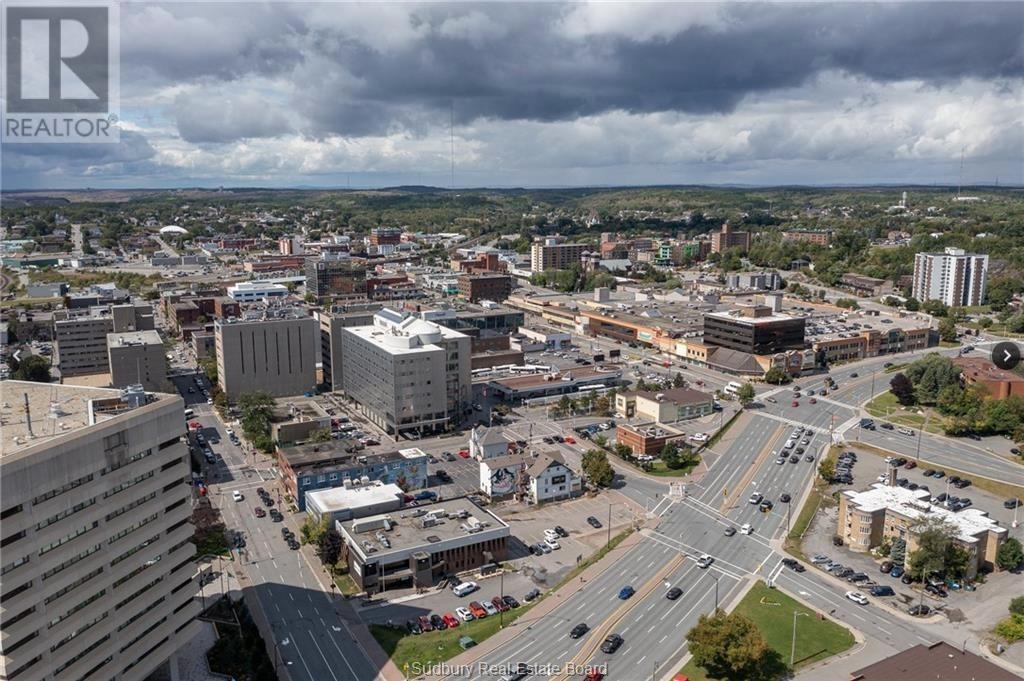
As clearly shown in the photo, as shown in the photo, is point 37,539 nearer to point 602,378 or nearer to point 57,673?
point 57,673

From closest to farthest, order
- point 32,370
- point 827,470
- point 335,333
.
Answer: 1. point 827,470
2. point 32,370
3. point 335,333

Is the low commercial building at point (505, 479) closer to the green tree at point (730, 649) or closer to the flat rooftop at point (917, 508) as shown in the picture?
the flat rooftop at point (917, 508)

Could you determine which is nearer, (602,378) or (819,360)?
(602,378)

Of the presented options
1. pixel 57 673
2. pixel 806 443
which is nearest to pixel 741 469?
pixel 806 443

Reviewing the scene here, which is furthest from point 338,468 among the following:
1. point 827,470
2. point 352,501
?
point 827,470

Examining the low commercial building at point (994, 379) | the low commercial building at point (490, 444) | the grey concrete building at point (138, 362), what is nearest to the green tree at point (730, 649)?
the low commercial building at point (490, 444)

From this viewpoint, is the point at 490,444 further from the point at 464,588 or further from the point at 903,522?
the point at 903,522
